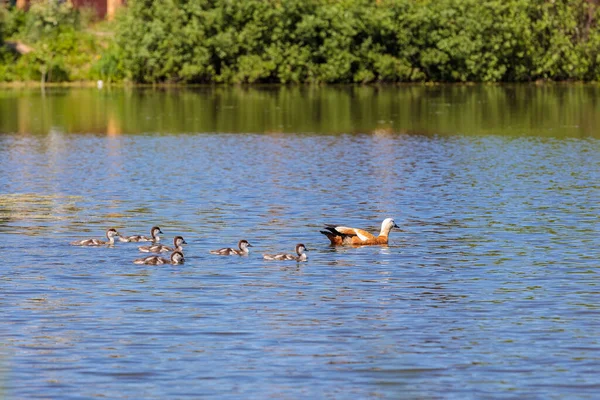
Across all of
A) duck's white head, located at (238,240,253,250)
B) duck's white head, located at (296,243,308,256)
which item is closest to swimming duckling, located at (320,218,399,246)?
duck's white head, located at (296,243,308,256)

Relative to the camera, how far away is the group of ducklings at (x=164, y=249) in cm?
2205

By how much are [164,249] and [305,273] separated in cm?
282

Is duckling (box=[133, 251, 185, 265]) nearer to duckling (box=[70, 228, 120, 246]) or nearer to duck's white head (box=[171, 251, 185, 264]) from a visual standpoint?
duck's white head (box=[171, 251, 185, 264])

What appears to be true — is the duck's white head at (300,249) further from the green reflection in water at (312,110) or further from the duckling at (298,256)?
the green reflection in water at (312,110)

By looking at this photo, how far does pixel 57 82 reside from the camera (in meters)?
102

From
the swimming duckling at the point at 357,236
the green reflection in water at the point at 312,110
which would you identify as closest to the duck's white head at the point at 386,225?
the swimming duckling at the point at 357,236

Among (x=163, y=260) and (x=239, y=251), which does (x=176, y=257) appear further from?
(x=239, y=251)

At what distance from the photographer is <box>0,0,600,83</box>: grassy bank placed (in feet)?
319

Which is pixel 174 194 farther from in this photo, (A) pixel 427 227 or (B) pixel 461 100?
(B) pixel 461 100

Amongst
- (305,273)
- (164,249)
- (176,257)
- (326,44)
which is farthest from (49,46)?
(305,273)

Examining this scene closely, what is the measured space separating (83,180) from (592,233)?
51.7 feet

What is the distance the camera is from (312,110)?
68.6 metres

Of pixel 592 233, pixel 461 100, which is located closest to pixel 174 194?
pixel 592 233

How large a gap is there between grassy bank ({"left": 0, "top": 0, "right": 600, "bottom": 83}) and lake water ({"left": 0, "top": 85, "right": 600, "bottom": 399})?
47670 mm
